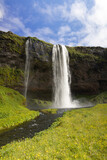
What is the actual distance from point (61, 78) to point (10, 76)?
76.6 feet

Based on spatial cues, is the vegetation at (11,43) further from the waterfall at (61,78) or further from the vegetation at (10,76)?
the waterfall at (61,78)

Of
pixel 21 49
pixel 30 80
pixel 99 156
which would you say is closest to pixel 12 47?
pixel 21 49

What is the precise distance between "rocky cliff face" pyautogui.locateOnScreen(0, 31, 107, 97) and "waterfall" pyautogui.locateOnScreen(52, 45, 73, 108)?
2879mm

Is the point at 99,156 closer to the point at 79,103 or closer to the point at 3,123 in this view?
the point at 3,123

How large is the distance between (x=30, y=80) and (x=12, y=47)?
15.2 metres

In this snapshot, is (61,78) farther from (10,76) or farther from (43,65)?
(10,76)

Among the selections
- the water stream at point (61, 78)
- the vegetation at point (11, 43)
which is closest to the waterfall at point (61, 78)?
the water stream at point (61, 78)

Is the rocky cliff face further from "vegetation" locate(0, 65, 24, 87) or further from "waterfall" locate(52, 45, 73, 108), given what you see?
"waterfall" locate(52, 45, 73, 108)

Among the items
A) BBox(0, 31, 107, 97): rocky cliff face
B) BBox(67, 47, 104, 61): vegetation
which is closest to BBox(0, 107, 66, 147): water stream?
BBox(0, 31, 107, 97): rocky cliff face

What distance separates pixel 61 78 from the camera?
165 ft

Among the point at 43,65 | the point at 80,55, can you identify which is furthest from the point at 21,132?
the point at 80,55

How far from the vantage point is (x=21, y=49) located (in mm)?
41406

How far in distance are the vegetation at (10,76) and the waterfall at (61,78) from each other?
16471 mm

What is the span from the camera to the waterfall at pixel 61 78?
161ft
